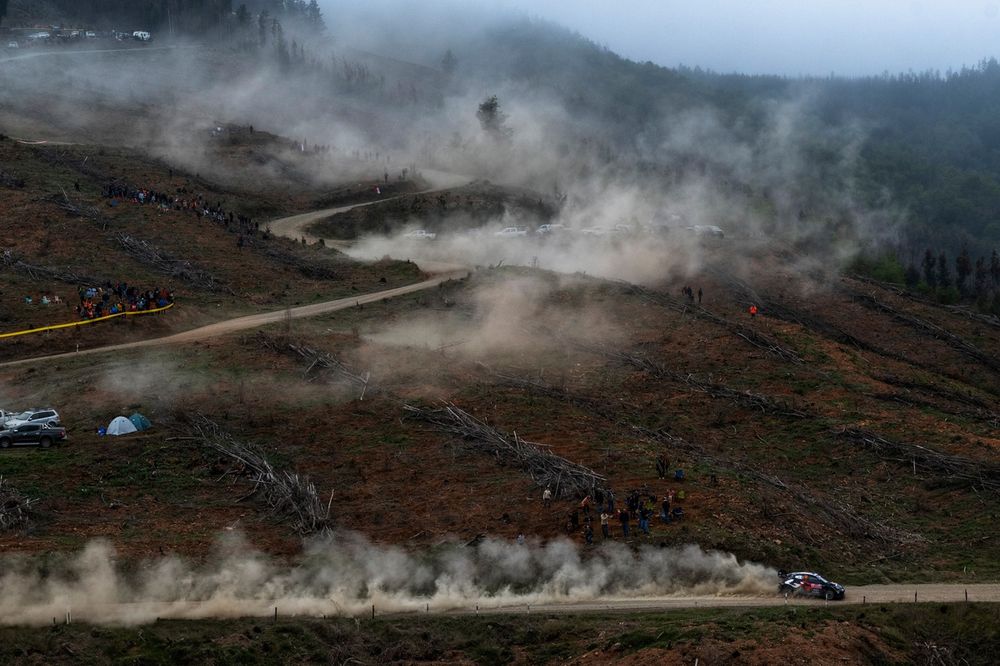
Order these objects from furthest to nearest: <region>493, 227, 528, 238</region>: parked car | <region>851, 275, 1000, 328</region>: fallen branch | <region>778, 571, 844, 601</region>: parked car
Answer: <region>493, 227, 528, 238</region>: parked car < <region>851, 275, 1000, 328</region>: fallen branch < <region>778, 571, 844, 601</region>: parked car

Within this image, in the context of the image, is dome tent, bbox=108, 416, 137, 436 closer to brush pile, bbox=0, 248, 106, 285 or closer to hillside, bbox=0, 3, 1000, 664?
hillside, bbox=0, 3, 1000, 664

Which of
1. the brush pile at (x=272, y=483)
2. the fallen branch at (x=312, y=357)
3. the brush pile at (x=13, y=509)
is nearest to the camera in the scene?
the brush pile at (x=13, y=509)

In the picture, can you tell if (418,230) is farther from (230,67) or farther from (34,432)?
(230,67)

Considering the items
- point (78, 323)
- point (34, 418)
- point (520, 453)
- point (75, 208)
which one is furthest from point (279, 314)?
point (520, 453)

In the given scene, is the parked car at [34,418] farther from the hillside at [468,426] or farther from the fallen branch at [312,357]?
the fallen branch at [312,357]

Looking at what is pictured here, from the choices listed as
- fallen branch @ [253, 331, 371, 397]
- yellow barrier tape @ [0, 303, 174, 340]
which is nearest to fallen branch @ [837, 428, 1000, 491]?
fallen branch @ [253, 331, 371, 397]

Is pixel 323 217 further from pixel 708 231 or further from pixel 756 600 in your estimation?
pixel 756 600

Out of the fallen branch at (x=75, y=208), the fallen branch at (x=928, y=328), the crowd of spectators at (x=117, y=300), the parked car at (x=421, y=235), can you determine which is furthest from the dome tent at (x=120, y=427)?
the fallen branch at (x=928, y=328)
